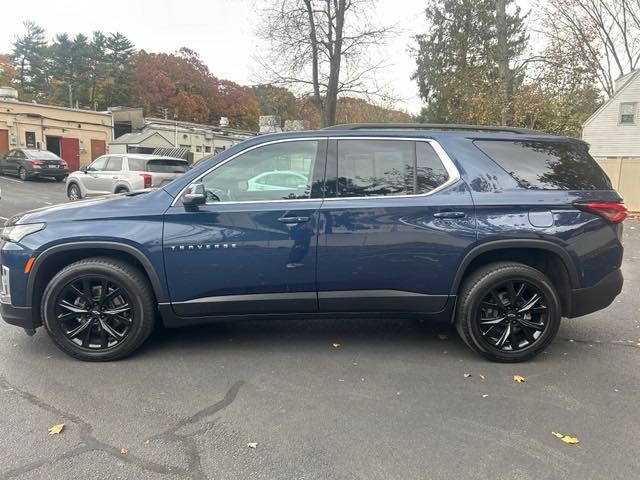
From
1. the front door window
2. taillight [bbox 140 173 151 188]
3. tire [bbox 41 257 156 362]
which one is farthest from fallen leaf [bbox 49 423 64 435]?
taillight [bbox 140 173 151 188]

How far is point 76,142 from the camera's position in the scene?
31.7 meters

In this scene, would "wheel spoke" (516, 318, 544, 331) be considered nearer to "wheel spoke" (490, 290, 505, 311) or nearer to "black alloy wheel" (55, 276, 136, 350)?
"wheel spoke" (490, 290, 505, 311)

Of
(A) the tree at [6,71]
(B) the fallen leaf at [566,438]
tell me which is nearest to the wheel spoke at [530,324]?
(B) the fallen leaf at [566,438]

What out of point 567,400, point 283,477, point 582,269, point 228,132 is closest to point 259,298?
point 283,477

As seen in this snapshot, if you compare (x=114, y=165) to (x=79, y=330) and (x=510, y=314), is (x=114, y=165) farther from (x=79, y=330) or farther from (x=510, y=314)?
(x=510, y=314)

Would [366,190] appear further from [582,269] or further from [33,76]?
[33,76]

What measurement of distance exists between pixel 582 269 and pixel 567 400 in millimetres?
1089

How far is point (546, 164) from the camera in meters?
3.89

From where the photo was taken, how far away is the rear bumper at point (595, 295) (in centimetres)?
383

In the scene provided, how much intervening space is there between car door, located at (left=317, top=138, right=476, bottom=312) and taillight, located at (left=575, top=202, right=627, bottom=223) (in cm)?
93

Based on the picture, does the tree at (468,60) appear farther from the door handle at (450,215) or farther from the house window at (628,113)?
the door handle at (450,215)

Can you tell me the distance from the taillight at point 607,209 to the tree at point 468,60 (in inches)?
704

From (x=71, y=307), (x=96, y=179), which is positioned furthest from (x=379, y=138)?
(x=96, y=179)

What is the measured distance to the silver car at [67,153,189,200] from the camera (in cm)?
1366
